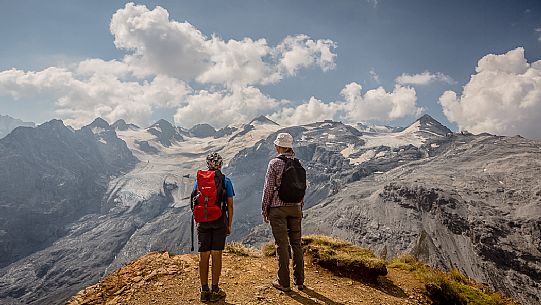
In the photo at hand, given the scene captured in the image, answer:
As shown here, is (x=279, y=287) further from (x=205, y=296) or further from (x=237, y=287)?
(x=205, y=296)

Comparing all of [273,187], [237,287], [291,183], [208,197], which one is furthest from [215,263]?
[291,183]

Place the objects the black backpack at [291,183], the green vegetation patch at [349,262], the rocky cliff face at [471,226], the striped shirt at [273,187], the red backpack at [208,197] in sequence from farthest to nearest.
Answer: the rocky cliff face at [471,226]
the green vegetation patch at [349,262]
the striped shirt at [273,187]
the black backpack at [291,183]
the red backpack at [208,197]

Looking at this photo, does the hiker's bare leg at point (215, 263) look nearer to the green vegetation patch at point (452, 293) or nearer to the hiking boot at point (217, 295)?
the hiking boot at point (217, 295)

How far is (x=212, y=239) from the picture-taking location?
25.3 ft

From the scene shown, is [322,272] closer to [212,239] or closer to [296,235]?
[296,235]

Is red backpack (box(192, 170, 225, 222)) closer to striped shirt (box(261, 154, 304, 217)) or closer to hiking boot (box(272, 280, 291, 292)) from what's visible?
striped shirt (box(261, 154, 304, 217))

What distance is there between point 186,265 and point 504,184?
217 metres

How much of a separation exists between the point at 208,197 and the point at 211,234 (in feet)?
2.72

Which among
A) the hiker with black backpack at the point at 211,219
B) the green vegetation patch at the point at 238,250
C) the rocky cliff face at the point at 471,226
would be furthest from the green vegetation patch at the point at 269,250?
the rocky cliff face at the point at 471,226

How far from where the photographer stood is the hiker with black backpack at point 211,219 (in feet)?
25.0

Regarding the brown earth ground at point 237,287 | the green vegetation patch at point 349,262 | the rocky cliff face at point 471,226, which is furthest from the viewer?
the rocky cliff face at point 471,226

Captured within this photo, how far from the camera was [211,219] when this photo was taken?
7.60m

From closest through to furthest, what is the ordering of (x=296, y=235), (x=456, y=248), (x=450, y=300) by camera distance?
(x=296, y=235), (x=450, y=300), (x=456, y=248)

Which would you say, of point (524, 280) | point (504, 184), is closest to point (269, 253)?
point (524, 280)
